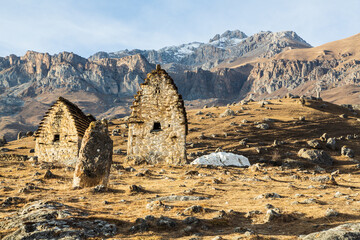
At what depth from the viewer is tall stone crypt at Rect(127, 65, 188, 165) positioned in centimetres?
2434

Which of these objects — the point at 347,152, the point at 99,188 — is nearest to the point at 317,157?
the point at 347,152

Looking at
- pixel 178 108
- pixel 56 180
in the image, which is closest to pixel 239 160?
pixel 178 108

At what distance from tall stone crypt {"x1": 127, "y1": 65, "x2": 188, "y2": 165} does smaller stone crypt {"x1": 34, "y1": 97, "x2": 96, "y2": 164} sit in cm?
515

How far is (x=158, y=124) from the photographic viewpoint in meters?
25.2

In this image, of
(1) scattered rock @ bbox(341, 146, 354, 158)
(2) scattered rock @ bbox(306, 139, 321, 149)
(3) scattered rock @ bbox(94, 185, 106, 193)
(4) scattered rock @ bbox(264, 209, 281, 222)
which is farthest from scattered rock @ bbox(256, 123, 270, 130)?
(4) scattered rock @ bbox(264, 209, 281, 222)

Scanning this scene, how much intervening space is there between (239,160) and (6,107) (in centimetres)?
21429

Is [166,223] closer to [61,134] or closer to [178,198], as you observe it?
[178,198]

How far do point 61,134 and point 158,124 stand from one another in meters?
9.40

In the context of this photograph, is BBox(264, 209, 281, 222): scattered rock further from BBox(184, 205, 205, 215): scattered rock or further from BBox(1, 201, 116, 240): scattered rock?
BBox(1, 201, 116, 240): scattered rock

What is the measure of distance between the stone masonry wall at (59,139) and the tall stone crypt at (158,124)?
5539 millimetres

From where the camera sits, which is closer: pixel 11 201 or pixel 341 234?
pixel 341 234

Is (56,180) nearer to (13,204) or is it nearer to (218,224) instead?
(13,204)

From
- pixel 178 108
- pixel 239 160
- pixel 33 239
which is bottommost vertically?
pixel 239 160

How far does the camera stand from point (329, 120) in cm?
4788
